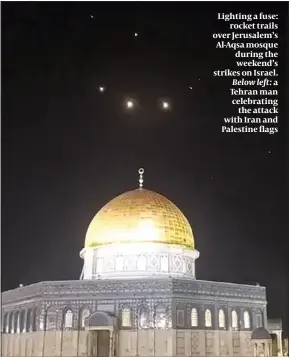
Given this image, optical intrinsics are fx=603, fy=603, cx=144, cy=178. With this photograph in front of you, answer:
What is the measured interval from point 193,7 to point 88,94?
2572 mm

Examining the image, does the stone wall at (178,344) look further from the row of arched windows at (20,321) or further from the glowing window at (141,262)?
the row of arched windows at (20,321)

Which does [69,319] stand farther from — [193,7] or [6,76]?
[193,7]

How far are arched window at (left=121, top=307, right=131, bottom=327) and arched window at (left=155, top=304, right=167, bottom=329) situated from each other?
693mm

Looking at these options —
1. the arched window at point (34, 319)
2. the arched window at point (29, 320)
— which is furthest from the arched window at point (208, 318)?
the arched window at point (29, 320)

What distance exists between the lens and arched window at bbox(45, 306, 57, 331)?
49.2 ft

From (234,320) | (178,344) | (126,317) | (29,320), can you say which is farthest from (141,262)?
(29,320)

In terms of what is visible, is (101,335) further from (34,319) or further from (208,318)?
(208,318)

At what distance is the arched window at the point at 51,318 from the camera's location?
49.2 ft

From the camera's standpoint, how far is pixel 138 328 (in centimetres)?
1476

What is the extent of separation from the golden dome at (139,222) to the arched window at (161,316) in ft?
7.82

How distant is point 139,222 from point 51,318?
3652mm

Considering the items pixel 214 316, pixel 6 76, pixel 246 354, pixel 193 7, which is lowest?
pixel 246 354

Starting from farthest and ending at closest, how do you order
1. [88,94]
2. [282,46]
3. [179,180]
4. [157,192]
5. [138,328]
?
[157,192], [138,328], [179,180], [88,94], [282,46]

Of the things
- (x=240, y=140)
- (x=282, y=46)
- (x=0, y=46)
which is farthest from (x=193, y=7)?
(x=0, y=46)
